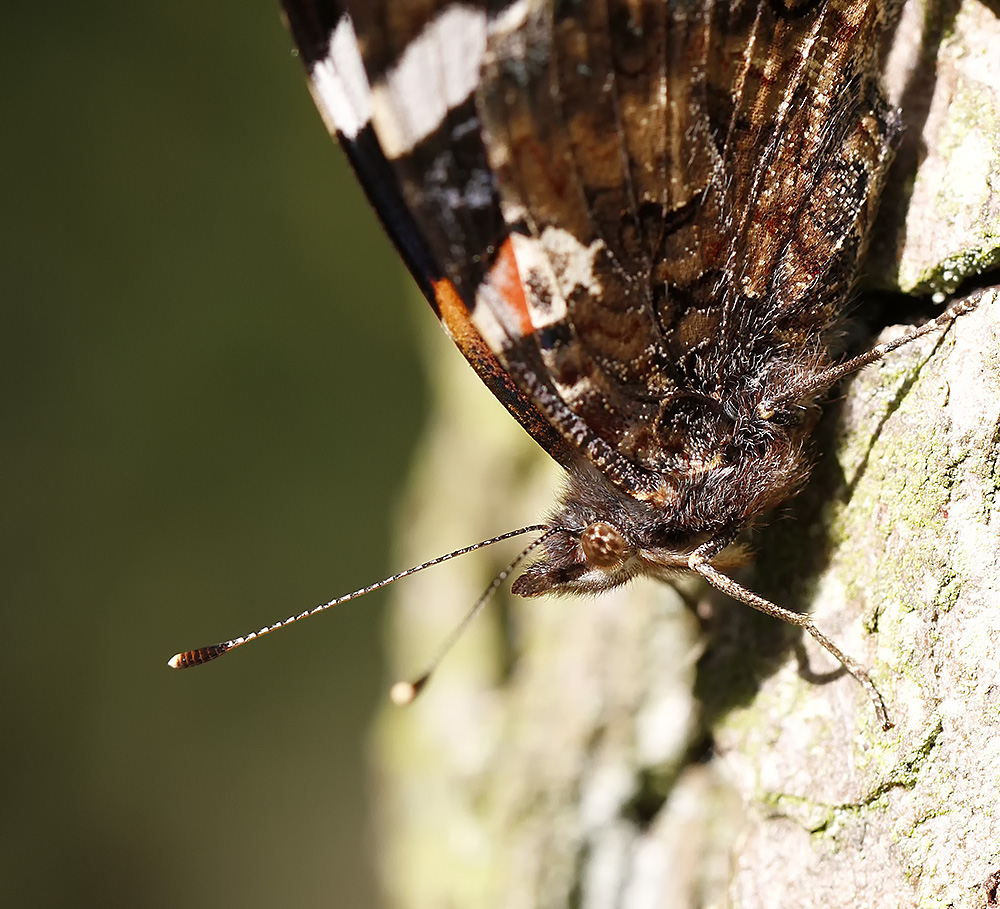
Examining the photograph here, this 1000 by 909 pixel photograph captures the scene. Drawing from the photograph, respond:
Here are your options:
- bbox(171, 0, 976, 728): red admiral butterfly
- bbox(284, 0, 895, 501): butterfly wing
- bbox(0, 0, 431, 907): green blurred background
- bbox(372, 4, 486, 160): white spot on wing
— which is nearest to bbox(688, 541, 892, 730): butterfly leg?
bbox(171, 0, 976, 728): red admiral butterfly

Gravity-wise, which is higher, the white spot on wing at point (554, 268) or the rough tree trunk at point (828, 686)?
the white spot on wing at point (554, 268)

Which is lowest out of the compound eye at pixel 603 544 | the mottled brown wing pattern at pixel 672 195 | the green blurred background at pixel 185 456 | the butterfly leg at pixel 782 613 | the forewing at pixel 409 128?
the butterfly leg at pixel 782 613

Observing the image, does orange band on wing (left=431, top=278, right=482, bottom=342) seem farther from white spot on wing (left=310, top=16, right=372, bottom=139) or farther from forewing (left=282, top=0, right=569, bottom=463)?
white spot on wing (left=310, top=16, right=372, bottom=139)

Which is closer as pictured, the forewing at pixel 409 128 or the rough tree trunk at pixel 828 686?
the forewing at pixel 409 128

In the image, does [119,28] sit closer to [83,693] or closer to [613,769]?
[83,693]

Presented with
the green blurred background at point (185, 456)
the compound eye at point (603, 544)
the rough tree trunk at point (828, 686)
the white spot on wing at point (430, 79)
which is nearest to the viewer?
the white spot on wing at point (430, 79)

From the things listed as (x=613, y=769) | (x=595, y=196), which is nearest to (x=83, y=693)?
(x=613, y=769)

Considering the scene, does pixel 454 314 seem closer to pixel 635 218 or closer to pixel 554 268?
pixel 554 268

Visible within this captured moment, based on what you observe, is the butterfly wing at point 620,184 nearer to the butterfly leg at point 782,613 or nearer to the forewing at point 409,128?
the forewing at point 409,128

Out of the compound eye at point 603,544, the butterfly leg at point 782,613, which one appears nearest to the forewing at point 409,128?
the compound eye at point 603,544
